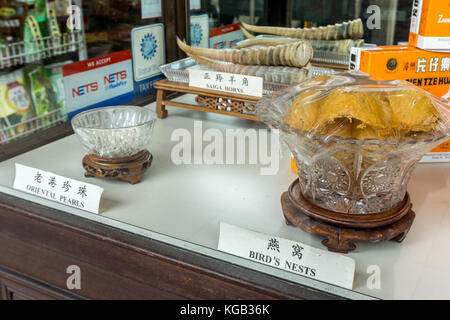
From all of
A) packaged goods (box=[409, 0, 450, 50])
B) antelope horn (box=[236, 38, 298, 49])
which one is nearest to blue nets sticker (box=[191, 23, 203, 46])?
antelope horn (box=[236, 38, 298, 49])

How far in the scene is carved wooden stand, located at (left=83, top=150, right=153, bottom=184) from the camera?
33.5 inches

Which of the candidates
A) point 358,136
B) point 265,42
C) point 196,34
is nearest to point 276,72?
point 265,42

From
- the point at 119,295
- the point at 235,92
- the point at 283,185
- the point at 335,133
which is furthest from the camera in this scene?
the point at 235,92

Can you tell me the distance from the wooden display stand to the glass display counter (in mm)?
120

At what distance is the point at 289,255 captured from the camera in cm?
62

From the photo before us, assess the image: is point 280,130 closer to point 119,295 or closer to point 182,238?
point 182,238

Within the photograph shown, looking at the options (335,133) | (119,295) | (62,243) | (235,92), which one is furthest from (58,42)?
(335,133)

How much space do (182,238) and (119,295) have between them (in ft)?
0.52

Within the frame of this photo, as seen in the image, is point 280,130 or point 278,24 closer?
point 280,130

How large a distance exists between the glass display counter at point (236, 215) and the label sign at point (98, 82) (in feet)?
0.48

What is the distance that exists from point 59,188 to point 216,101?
47 centimetres

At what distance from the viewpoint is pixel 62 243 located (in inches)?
31.7

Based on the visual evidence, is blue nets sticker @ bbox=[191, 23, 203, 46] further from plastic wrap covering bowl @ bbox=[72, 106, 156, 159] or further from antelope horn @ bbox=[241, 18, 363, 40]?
plastic wrap covering bowl @ bbox=[72, 106, 156, 159]
